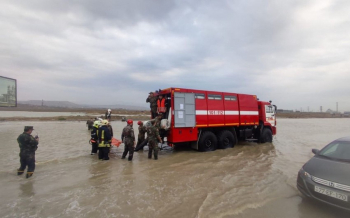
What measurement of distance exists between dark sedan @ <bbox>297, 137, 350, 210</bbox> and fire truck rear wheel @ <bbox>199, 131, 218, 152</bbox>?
5146 millimetres

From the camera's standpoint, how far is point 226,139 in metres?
10.5

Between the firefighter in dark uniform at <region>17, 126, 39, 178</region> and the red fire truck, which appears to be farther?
the red fire truck

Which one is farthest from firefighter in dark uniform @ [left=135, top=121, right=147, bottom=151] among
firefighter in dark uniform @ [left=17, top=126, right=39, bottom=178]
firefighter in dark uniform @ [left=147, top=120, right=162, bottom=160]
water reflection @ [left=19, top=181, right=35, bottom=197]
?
water reflection @ [left=19, top=181, right=35, bottom=197]

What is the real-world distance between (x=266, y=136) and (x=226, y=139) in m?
3.54

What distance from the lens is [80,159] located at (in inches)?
321

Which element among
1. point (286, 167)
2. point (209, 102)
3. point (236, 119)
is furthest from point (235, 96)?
point (286, 167)

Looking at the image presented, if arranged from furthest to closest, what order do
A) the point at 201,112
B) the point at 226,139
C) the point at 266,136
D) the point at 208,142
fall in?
1. the point at 266,136
2. the point at 226,139
3. the point at 208,142
4. the point at 201,112

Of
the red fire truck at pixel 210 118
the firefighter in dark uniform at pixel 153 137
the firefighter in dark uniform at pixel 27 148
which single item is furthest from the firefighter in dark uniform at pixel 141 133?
the firefighter in dark uniform at pixel 27 148

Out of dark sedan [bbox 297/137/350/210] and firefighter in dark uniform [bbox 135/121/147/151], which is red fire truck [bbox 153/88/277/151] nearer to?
firefighter in dark uniform [bbox 135/121/147/151]

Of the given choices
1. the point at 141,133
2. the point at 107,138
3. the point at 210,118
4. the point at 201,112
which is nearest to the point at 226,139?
the point at 210,118

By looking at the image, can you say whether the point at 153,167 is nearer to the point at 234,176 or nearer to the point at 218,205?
the point at 234,176

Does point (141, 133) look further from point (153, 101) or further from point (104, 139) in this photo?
point (104, 139)

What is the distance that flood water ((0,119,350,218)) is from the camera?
395cm

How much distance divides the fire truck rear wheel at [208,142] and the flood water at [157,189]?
1481mm
